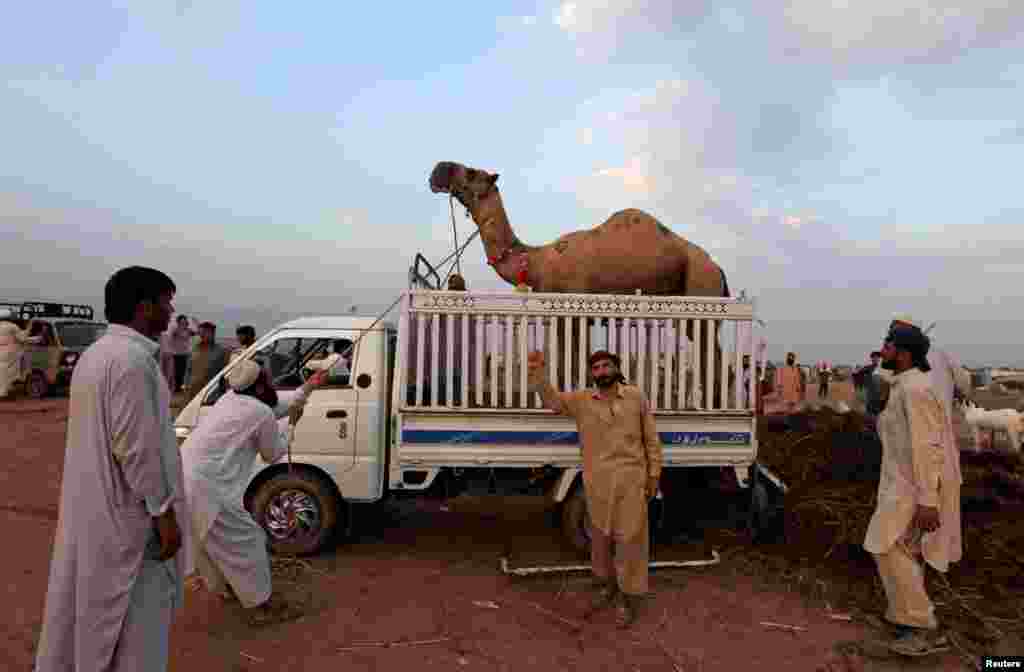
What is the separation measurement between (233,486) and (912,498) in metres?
4.21

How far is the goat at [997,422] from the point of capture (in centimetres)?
1044

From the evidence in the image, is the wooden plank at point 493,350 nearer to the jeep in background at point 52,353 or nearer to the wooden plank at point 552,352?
the wooden plank at point 552,352

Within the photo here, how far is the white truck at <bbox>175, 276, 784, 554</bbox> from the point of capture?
5699 mm

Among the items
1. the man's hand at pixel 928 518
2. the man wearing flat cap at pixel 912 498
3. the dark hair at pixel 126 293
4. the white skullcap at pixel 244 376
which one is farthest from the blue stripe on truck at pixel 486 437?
the dark hair at pixel 126 293

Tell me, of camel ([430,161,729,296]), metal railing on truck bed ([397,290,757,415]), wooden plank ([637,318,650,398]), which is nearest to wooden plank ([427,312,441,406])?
metal railing on truck bed ([397,290,757,415])

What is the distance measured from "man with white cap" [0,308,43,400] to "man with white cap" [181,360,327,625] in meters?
14.1

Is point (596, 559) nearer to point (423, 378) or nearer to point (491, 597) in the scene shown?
point (491, 597)

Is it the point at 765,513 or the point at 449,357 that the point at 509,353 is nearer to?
the point at 449,357

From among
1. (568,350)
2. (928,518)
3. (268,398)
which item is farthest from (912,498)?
(268,398)

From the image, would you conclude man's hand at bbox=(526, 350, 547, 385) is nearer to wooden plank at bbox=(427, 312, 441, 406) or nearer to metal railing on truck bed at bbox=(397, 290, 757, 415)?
metal railing on truck bed at bbox=(397, 290, 757, 415)

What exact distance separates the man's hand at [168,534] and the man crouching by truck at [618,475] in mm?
2750

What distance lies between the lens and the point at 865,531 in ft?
18.7

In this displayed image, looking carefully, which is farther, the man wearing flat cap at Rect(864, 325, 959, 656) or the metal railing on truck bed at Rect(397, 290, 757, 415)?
the metal railing on truck bed at Rect(397, 290, 757, 415)

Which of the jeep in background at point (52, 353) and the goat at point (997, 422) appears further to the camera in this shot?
the jeep in background at point (52, 353)
